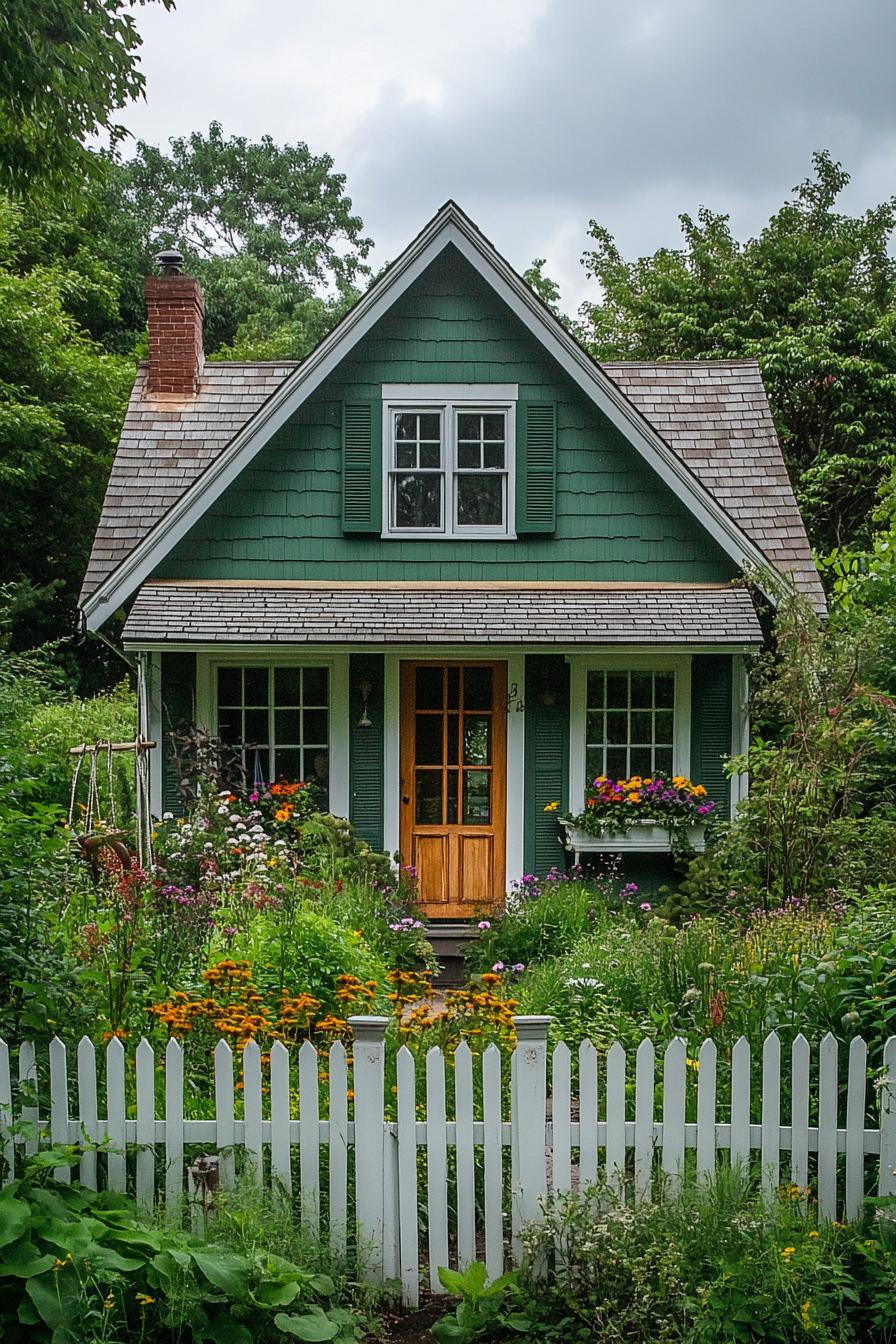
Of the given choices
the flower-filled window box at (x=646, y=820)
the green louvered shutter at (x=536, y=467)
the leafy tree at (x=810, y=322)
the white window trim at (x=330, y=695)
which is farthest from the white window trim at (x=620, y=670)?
the leafy tree at (x=810, y=322)

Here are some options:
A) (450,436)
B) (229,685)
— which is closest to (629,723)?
(450,436)

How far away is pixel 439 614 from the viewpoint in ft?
33.6

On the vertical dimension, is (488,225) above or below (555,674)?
above

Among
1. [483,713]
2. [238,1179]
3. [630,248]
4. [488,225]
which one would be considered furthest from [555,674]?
[488,225]

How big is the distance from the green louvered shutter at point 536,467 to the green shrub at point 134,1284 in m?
7.75

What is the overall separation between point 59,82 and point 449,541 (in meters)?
5.25

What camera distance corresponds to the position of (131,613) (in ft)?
33.6

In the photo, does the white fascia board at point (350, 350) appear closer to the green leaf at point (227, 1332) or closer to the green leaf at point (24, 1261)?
the green leaf at point (24, 1261)

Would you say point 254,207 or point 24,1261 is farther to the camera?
point 254,207

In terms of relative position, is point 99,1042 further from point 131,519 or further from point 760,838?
point 131,519

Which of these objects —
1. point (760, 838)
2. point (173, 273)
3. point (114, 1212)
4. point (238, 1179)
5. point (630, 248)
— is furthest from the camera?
point (630, 248)

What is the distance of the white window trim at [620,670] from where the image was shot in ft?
A: 34.9

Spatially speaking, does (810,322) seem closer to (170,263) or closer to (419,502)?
(170,263)

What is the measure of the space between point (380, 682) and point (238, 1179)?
6739mm
